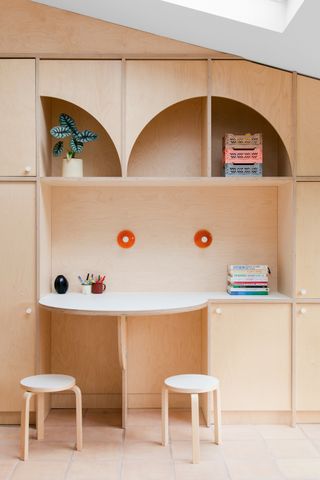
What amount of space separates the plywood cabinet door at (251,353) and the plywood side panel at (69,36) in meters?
1.63

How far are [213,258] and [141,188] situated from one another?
2.30 ft

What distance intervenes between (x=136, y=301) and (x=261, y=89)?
5.04 feet

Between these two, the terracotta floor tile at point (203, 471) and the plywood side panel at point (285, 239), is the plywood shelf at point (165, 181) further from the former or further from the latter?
the terracotta floor tile at point (203, 471)

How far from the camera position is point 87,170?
3.77m

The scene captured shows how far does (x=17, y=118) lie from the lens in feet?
11.0

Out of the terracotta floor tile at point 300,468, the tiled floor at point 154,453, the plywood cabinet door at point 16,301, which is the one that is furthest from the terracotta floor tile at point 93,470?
the terracotta floor tile at point 300,468

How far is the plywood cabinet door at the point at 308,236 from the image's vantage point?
340cm

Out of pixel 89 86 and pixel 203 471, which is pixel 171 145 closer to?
pixel 89 86

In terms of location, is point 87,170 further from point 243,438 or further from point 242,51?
point 243,438

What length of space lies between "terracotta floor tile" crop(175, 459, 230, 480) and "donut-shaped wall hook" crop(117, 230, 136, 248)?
1.49 meters

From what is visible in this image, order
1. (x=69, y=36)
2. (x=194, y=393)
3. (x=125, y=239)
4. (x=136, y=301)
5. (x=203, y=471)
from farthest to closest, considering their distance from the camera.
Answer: (x=125, y=239)
(x=69, y=36)
(x=136, y=301)
(x=194, y=393)
(x=203, y=471)

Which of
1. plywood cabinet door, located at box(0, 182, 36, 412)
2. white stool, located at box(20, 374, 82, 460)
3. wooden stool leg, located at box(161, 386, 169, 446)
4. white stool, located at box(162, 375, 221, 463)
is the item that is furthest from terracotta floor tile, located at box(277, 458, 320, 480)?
plywood cabinet door, located at box(0, 182, 36, 412)

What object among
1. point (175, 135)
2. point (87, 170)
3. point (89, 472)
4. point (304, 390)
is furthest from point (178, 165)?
point (89, 472)

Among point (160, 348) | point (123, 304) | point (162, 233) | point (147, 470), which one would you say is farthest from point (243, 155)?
point (147, 470)
